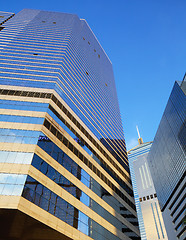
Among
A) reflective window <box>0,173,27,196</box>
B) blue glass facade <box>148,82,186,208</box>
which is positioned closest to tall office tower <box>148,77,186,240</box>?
blue glass facade <box>148,82,186,208</box>

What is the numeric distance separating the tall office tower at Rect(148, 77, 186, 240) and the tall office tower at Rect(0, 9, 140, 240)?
60.0ft

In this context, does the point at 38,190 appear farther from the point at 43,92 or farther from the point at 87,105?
the point at 87,105

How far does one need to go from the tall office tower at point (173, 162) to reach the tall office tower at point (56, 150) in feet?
60.0

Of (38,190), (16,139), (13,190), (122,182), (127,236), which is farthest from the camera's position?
(122,182)

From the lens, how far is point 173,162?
67438 millimetres

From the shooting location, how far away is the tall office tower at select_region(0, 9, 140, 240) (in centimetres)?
2362

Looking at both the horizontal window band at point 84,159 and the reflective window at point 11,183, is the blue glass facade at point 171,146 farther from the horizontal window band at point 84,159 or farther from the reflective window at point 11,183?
the reflective window at point 11,183

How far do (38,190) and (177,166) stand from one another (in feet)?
174

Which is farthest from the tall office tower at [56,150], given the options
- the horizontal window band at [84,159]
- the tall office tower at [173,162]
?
the tall office tower at [173,162]

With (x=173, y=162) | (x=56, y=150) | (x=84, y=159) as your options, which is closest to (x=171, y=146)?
(x=173, y=162)

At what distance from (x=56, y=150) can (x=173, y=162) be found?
50384 mm

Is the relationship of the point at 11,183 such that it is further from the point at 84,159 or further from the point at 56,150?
the point at 84,159

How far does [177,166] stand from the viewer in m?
64.2

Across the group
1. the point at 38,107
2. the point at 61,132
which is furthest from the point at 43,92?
the point at 61,132
